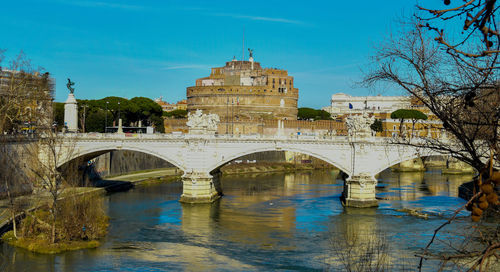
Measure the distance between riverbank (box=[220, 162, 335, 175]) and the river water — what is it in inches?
529

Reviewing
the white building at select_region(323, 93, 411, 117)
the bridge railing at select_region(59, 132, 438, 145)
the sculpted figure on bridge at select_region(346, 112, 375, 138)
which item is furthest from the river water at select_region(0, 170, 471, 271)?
Result: the white building at select_region(323, 93, 411, 117)

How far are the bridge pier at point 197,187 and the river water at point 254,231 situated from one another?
0.76m

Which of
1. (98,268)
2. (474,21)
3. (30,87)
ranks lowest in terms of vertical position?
(98,268)

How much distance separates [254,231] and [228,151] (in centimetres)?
995

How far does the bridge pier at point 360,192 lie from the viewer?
36594 millimetres

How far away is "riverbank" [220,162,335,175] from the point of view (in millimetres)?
62756

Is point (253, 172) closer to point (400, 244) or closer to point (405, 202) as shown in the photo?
point (405, 202)

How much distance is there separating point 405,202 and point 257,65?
202 ft

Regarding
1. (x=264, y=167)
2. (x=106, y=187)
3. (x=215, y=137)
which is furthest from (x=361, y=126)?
(x=264, y=167)

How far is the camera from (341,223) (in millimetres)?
31797

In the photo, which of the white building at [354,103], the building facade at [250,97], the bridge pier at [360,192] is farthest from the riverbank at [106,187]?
the white building at [354,103]

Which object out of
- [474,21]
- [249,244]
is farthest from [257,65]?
[474,21]

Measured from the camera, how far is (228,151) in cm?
3966

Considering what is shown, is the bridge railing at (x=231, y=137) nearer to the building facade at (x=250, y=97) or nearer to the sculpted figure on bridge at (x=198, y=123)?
the sculpted figure on bridge at (x=198, y=123)
